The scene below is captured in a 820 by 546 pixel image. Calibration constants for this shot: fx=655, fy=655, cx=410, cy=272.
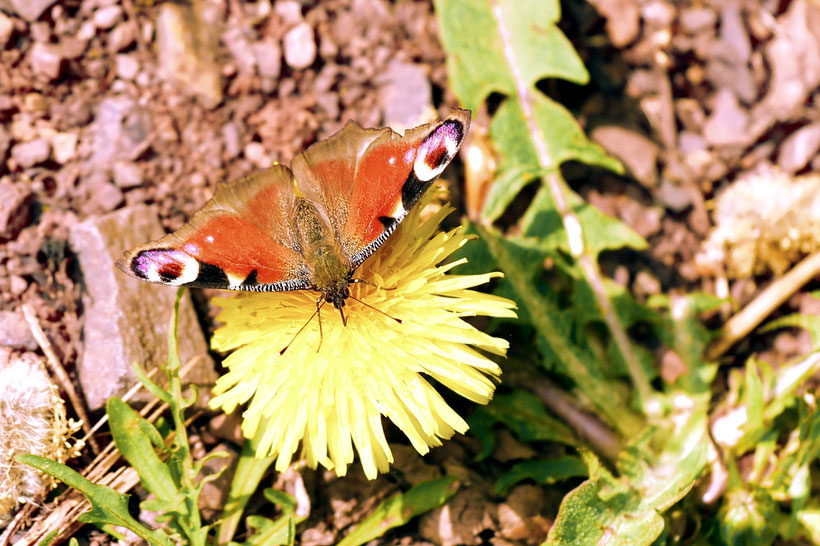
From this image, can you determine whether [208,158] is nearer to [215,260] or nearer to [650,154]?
[215,260]

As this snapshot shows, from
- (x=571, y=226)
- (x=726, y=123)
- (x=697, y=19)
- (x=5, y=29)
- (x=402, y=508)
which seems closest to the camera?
(x=402, y=508)

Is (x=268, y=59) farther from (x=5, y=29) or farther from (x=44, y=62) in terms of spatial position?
(x=5, y=29)

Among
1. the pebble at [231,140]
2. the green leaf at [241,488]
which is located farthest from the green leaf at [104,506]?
the pebble at [231,140]

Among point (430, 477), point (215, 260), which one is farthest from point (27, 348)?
point (430, 477)

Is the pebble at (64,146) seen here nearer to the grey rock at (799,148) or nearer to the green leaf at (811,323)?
the green leaf at (811,323)

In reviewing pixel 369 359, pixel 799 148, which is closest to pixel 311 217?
pixel 369 359

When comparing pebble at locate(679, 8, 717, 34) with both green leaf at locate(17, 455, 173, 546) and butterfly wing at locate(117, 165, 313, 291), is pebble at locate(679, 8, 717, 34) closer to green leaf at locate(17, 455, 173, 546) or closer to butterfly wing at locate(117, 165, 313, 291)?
butterfly wing at locate(117, 165, 313, 291)
